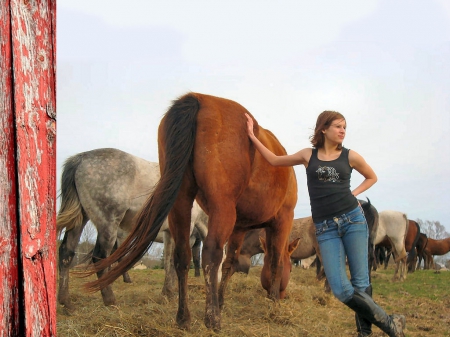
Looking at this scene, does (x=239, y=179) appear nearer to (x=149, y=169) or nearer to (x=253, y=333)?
(x=253, y=333)

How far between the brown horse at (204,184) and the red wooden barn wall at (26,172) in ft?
6.81

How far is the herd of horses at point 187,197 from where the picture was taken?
3.96 m

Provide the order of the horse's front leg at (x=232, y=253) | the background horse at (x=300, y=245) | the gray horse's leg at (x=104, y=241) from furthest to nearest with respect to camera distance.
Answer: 1. the background horse at (x=300, y=245)
2. the gray horse's leg at (x=104, y=241)
3. the horse's front leg at (x=232, y=253)

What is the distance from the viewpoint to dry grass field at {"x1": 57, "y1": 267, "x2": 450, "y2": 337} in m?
3.93

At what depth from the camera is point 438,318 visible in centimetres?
691

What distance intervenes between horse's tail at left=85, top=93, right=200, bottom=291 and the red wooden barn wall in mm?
2237

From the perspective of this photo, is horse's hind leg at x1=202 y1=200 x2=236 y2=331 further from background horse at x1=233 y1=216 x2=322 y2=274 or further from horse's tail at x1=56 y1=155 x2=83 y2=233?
background horse at x1=233 y1=216 x2=322 y2=274

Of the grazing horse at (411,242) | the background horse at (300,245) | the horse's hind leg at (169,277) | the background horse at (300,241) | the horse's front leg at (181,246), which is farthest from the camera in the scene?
the grazing horse at (411,242)

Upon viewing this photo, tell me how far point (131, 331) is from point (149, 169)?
4.14m

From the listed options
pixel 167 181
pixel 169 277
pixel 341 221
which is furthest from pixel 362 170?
pixel 169 277

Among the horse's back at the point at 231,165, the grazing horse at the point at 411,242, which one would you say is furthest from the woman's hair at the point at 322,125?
the grazing horse at the point at 411,242

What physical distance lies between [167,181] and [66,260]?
3461 mm

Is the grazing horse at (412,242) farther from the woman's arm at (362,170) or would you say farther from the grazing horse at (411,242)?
the woman's arm at (362,170)

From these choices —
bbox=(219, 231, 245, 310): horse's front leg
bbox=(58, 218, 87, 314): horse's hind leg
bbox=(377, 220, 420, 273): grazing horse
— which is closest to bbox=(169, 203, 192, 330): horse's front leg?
bbox=(219, 231, 245, 310): horse's front leg
